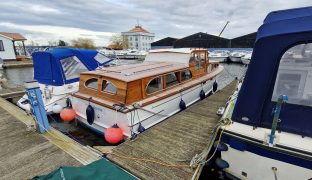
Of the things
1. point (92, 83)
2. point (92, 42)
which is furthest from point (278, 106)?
point (92, 42)

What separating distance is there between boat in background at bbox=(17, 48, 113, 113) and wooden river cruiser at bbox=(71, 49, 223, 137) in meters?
1.40

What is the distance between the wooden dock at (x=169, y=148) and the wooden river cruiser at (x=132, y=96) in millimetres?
581

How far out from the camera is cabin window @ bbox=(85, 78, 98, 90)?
5.62 meters

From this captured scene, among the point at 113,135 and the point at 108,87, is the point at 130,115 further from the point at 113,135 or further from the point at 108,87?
the point at 108,87

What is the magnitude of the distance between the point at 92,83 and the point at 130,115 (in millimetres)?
1836

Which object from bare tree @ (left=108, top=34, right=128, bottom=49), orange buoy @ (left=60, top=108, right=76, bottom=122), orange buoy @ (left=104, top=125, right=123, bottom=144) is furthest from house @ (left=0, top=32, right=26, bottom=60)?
bare tree @ (left=108, top=34, right=128, bottom=49)

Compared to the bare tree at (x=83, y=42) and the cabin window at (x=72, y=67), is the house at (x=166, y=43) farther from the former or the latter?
the cabin window at (x=72, y=67)

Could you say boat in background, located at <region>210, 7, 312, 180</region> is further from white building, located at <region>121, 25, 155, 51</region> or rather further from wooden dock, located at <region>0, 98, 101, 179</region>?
white building, located at <region>121, 25, 155, 51</region>

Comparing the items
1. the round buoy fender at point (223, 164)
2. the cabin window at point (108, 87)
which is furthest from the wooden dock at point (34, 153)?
the round buoy fender at point (223, 164)

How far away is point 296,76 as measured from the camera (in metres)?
2.39

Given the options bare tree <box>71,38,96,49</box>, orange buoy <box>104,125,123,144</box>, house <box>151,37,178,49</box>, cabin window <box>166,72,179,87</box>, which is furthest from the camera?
bare tree <box>71,38,96,49</box>

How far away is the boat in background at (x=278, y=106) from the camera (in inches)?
91.4

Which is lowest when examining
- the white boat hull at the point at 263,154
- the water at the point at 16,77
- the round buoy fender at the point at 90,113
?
the water at the point at 16,77

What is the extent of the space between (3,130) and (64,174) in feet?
11.6
